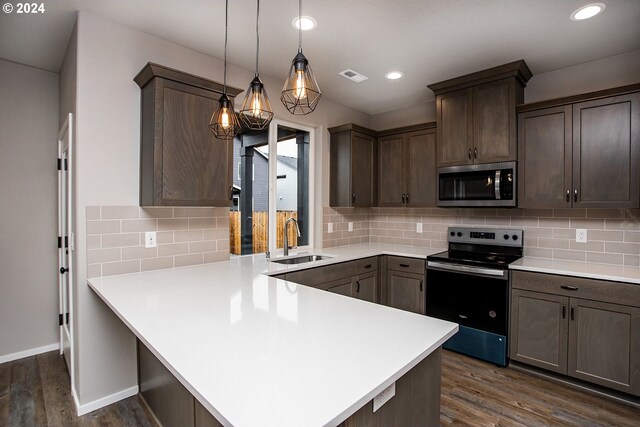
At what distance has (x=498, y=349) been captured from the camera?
275 centimetres

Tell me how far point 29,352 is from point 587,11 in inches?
198

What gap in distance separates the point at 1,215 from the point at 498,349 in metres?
4.30

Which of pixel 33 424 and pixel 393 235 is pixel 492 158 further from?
pixel 33 424

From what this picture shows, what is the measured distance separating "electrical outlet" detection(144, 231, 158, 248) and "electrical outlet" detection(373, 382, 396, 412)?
1978 mm

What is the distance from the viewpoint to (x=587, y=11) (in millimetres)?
2090

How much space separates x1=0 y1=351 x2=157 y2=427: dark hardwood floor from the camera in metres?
2.10

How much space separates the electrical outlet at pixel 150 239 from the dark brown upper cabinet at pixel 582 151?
300 centimetres

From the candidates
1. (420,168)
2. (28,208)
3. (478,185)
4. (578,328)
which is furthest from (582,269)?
(28,208)

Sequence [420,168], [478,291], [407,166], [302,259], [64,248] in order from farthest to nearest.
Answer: [407,166], [420,168], [302,259], [478,291], [64,248]

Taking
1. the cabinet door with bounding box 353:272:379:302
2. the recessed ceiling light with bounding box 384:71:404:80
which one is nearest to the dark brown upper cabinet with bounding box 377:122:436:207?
the recessed ceiling light with bounding box 384:71:404:80

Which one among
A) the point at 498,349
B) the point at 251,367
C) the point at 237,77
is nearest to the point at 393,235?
the point at 498,349

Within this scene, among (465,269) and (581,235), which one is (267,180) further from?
(581,235)

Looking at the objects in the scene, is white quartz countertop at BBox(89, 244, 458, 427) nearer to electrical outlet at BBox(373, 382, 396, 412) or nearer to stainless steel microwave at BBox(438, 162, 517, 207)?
electrical outlet at BBox(373, 382, 396, 412)

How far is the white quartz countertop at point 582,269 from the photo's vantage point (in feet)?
7.44
